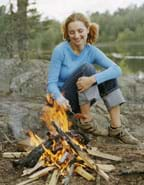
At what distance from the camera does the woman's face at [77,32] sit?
4.05 meters

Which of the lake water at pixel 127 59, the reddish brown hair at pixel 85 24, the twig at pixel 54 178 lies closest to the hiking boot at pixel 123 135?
the reddish brown hair at pixel 85 24

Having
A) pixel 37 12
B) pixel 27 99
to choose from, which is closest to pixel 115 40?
pixel 37 12

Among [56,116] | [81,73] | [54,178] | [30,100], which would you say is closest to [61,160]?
[54,178]

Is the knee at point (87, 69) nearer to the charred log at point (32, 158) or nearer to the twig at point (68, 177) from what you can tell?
the charred log at point (32, 158)

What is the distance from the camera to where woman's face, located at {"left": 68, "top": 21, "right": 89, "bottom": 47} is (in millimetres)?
4055

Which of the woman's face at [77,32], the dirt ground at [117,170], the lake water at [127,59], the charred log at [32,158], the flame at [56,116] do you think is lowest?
the lake water at [127,59]

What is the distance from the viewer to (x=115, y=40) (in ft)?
136

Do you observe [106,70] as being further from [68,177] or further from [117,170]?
[68,177]

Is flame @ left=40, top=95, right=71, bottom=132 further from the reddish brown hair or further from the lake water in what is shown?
the lake water

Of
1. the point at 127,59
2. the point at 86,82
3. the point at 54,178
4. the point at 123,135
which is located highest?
the point at 86,82

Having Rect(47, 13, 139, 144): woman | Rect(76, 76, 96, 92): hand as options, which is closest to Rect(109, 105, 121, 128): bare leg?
Rect(47, 13, 139, 144): woman

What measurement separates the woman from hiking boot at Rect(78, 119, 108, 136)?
2 centimetres

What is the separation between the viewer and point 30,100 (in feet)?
18.5

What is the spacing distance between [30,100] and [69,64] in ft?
5.23
